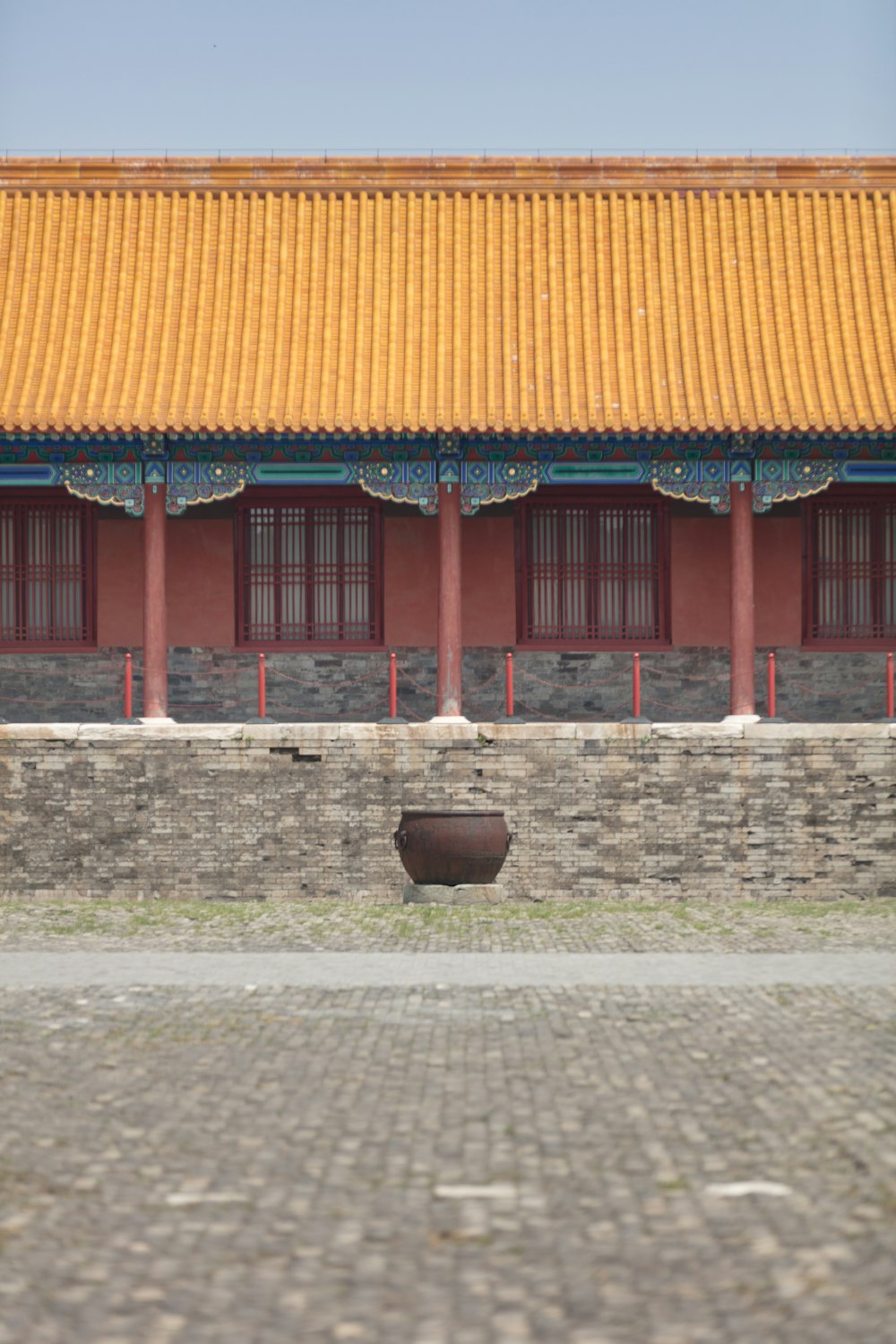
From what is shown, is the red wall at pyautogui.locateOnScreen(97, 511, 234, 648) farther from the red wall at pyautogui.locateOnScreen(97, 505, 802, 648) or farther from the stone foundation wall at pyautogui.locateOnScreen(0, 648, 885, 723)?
the stone foundation wall at pyautogui.locateOnScreen(0, 648, 885, 723)

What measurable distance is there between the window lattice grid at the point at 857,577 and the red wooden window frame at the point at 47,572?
8.70m

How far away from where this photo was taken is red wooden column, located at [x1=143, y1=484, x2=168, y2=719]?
18.5 meters

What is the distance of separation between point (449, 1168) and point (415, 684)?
529 inches

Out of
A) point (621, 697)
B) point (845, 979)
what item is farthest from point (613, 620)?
point (845, 979)

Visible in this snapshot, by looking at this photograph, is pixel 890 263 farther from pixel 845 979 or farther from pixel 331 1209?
pixel 331 1209

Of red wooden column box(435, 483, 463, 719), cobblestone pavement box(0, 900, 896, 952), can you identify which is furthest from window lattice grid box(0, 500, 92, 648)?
cobblestone pavement box(0, 900, 896, 952)

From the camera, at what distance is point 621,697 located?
1966cm

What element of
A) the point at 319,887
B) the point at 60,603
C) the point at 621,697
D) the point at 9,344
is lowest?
the point at 319,887

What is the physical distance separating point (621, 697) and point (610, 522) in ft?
6.96

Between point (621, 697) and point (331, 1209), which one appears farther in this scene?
point (621, 697)

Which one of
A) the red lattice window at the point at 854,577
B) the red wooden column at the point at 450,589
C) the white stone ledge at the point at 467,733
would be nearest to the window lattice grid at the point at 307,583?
the red wooden column at the point at 450,589

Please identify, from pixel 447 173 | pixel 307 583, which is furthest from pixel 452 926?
pixel 447 173

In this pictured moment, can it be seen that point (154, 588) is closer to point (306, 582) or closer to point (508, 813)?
point (306, 582)

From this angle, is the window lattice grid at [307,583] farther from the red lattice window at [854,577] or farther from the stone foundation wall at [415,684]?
the red lattice window at [854,577]
